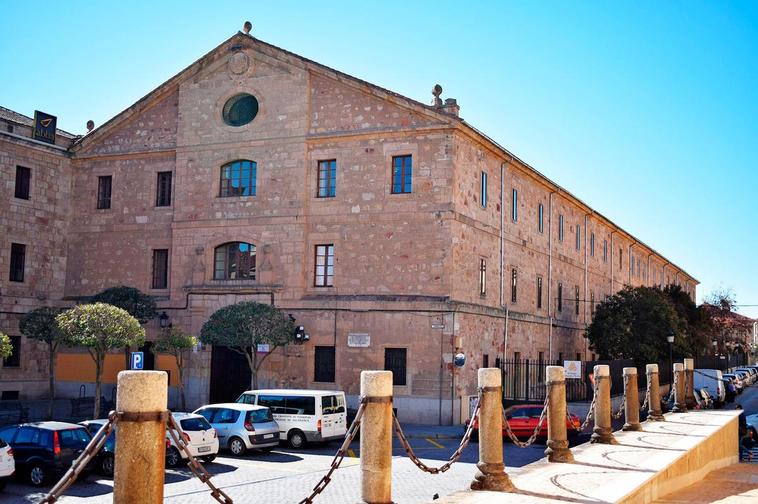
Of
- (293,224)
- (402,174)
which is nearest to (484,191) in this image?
(402,174)

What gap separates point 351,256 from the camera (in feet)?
101

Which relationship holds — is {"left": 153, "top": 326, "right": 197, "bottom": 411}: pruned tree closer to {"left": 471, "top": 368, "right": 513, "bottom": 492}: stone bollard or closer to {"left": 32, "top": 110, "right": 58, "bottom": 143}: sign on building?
{"left": 32, "top": 110, "right": 58, "bottom": 143}: sign on building

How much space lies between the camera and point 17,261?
110ft

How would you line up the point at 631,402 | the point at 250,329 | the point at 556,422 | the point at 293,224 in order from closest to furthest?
the point at 556,422 < the point at 631,402 < the point at 250,329 < the point at 293,224

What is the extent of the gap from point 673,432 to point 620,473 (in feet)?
24.9

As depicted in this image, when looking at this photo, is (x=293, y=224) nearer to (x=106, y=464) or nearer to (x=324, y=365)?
(x=324, y=365)

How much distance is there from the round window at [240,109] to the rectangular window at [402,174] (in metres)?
6.55

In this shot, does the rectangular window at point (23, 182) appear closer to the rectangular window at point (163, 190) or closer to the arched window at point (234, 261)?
the rectangular window at point (163, 190)

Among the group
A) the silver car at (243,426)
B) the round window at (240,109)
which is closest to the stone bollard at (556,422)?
the silver car at (243,426)

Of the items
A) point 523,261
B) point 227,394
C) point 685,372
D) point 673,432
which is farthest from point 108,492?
point 523,261

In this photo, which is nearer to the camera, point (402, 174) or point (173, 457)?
point (173, 457)

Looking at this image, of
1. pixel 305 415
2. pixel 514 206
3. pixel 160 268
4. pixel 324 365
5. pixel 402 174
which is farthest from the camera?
pixel 514 206

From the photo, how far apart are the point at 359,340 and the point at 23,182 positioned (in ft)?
50.7

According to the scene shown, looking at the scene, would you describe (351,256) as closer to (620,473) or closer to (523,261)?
(523,261)
